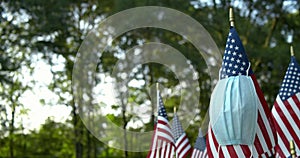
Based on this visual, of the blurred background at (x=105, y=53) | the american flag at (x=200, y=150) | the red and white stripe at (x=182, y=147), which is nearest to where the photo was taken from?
the red and white stripe at (x=182, y=147)

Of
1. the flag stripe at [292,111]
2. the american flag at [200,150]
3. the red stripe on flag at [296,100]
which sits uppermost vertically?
the red stripe on flag at [296,100]

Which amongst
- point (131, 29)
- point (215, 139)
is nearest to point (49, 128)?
point (131, 29)

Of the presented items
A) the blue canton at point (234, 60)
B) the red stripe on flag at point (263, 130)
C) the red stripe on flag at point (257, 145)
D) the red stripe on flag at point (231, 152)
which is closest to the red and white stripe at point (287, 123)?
the red stripe on flag at point (263, 130)

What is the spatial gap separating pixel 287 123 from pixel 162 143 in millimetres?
3437

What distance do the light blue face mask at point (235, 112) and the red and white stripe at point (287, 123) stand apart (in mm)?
3983

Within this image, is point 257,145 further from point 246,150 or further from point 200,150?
point 200,150

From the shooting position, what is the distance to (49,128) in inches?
1200

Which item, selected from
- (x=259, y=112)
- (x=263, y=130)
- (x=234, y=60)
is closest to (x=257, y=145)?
(x=263, y=130)

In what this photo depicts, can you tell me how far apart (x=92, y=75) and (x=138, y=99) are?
2506 mm

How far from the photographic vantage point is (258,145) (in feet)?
27.0

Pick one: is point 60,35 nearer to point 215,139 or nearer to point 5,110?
point 5,110

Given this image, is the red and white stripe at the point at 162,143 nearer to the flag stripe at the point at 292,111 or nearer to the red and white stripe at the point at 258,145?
the flag stripe at the point at 292,111

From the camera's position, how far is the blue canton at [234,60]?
8188mm

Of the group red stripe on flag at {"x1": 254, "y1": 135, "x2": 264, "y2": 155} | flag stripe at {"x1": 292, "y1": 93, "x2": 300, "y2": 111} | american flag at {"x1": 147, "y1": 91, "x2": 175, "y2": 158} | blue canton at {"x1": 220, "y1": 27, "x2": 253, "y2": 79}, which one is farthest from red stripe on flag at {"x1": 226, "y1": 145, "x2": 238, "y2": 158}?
american flag at {"x1": 147, "y1": 91, "x2": 175, "y2": 158}
